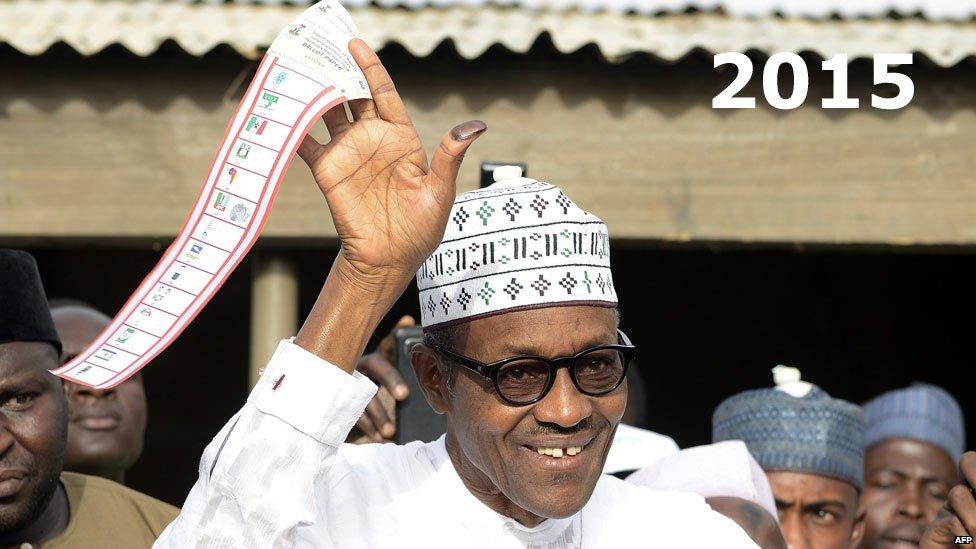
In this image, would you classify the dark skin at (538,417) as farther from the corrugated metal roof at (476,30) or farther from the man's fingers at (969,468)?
the corrugated metal roof at (476,30)

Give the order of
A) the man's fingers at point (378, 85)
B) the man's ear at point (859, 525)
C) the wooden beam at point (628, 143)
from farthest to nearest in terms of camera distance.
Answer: the wooden beam at point (628, 143)
the man's ear at point (859, 525)
the man's fingers at point (378, 85)

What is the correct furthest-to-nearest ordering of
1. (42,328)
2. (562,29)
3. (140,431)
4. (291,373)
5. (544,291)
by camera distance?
(562,29)
(140,431)
(42,328)
(544,291)
(291,373)

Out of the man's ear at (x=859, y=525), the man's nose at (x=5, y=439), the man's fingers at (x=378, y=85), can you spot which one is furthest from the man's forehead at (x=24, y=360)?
the man's ear at (x=859, y=525)

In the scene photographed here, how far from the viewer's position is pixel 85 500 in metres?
4.00

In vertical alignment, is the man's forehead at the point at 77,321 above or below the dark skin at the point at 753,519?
above

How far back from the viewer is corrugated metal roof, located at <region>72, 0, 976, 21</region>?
20.9ft

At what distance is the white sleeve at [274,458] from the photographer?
233 centimetres

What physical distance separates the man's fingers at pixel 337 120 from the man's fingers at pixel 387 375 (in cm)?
162

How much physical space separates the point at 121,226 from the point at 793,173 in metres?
2.99

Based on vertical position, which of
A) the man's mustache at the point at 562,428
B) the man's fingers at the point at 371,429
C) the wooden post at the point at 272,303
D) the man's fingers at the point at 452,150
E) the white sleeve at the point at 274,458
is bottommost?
the white sleeve at the point at 274,458

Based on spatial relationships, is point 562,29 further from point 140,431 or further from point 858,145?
point 140,431

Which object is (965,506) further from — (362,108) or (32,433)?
(32,433)

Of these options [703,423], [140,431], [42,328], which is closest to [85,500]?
[42,328]
